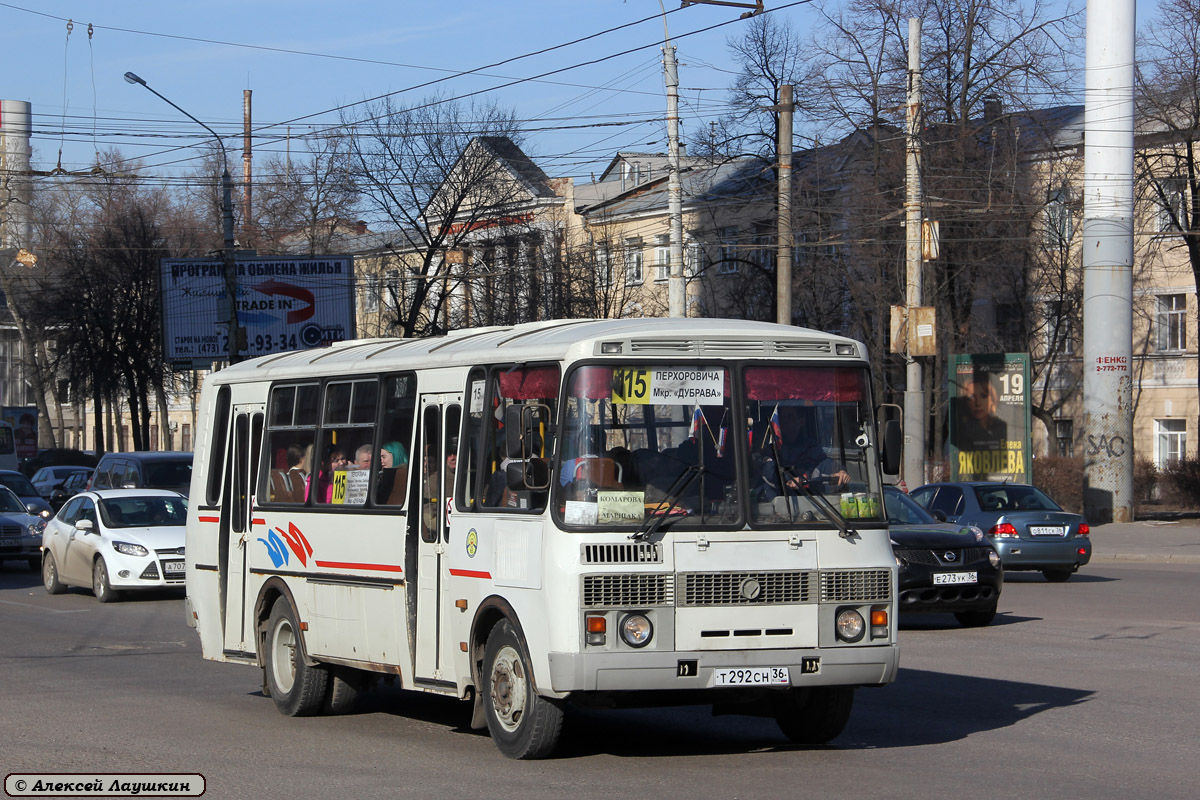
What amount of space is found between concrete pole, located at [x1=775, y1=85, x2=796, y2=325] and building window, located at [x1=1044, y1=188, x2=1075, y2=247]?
824 inches

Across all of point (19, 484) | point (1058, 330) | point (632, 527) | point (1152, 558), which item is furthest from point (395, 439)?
point (1058, 330)

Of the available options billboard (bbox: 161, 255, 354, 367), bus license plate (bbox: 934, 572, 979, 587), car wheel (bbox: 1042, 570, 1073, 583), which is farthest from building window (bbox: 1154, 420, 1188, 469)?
bus license plate (bbox: 934, 572, 979, 587)

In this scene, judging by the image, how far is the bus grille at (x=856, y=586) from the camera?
849 centimetres

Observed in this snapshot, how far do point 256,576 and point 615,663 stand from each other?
433cm

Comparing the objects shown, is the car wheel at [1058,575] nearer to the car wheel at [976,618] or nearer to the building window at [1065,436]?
the car wheel at [976,618]

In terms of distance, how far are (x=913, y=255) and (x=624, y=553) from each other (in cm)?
2175

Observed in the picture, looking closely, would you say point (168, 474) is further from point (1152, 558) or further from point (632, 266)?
point (632, 266)

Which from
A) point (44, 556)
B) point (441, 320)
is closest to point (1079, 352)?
point (441, 320)

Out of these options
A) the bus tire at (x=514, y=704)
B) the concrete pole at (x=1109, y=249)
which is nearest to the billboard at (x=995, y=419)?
the concrete pole at (x=1109, y=249)

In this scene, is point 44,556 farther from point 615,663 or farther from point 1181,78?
point 1181,78

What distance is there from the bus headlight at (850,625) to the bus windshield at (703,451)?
0.51 m

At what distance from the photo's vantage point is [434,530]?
9586 millimetres

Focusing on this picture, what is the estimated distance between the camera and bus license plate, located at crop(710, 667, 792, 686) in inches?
325

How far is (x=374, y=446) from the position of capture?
10.3m
